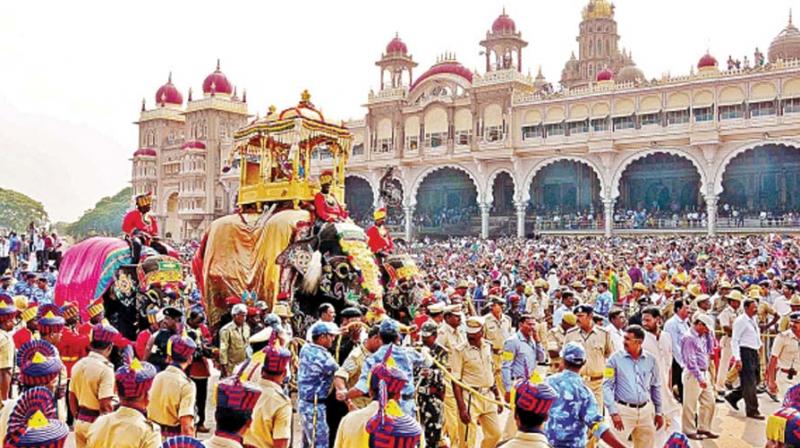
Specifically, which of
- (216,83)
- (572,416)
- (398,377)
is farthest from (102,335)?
(216,83)

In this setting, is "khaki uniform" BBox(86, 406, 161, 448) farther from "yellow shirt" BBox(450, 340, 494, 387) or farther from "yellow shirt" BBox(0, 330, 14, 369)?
"yellow shirt" BBox(450, 340, 494, 387)

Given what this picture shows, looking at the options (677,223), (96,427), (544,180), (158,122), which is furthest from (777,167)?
(158,122)

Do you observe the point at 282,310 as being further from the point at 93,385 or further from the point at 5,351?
the point at 93,385

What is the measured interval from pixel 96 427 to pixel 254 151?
27.5 feet

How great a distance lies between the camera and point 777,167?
29453 millimetres

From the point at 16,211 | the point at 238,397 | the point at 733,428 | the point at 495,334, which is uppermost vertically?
the point at 16,211

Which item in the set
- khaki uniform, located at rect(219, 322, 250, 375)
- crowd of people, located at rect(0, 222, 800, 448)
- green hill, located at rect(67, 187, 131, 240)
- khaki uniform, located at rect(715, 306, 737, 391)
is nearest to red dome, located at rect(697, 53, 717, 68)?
crowd of people, located at rect(0, 222, 800, 448)

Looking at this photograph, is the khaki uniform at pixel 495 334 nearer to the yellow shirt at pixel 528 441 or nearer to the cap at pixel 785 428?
the yellow shirt at pixel 528 441

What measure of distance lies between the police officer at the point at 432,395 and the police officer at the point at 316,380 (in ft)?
2.74

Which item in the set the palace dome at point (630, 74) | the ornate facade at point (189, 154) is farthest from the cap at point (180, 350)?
the palace dome at point (630, 74)

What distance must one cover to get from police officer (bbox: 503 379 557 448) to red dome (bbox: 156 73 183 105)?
55376mm

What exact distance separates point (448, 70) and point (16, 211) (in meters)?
45.4

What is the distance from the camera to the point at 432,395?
5.63 meters

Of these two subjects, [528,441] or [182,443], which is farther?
[528,441]
